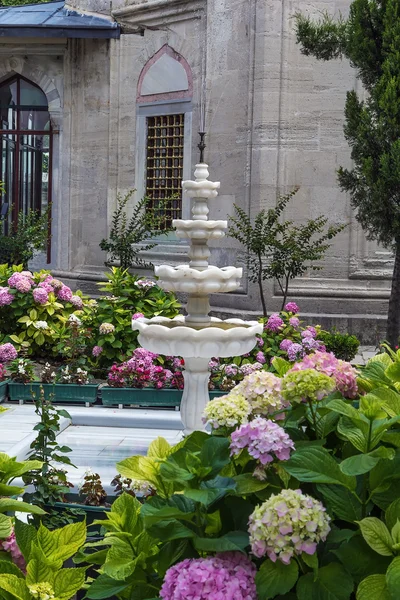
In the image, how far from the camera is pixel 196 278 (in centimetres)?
593

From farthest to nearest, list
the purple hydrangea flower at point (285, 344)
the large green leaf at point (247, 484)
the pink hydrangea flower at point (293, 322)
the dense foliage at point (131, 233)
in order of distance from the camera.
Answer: the dense foliage at point (131, 233), the pink hydrangea flower at point (293, 322), the purple hydrangea flower at point (285, 344), the large green leaf at point (247, 484)

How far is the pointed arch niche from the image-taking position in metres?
13.0

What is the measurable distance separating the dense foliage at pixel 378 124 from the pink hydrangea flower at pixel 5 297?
359 cm

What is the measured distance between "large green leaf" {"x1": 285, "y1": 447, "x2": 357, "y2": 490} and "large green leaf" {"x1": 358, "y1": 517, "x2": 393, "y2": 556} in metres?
0.09

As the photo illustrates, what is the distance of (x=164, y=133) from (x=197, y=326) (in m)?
7.75

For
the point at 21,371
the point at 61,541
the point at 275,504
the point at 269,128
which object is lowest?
the point at 21,371

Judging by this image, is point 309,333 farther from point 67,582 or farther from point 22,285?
point 67,582

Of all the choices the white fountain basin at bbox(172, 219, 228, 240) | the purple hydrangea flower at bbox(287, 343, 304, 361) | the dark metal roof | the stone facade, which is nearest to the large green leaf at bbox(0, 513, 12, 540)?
the white fountain basin at bbox(172, 219, 228, 240)

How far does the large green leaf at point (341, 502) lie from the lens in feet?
5.81

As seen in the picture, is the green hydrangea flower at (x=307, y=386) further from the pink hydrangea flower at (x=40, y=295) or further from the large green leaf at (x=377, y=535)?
the pink hydrangea flower at (x=40, y=295)

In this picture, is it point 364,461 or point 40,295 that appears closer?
point 364,461

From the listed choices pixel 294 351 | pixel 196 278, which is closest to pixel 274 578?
pixel 196 278

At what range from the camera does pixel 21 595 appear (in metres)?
1.85

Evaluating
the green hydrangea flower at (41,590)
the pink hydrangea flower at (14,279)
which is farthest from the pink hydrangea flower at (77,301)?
the green hydrangea flower at (41,590)
